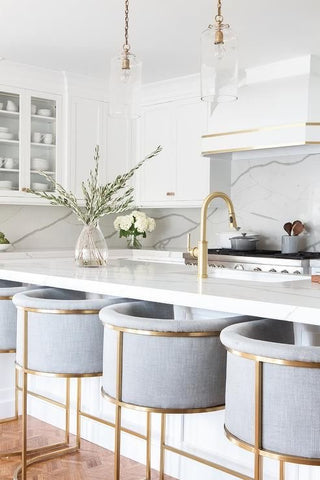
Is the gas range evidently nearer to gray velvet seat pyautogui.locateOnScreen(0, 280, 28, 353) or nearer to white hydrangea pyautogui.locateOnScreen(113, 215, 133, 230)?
white hydrangea pyautogui.locateOnScreen(113, 215, 133, 230)

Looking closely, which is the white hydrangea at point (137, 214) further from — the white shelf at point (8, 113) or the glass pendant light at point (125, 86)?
the glass pendant light at point (125, 86)

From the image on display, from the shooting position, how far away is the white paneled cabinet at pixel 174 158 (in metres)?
5.52

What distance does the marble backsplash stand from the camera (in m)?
5.20

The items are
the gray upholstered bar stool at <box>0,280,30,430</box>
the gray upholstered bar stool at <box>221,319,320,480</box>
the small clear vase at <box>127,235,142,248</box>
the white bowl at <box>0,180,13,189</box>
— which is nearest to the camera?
the gray upholstered bar stool at <box>221,319,320,480</box>

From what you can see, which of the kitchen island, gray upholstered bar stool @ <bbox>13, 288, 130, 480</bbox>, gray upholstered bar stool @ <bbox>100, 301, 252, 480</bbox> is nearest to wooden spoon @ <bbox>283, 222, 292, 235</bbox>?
the kitchen island

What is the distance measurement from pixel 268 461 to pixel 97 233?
1379 mm

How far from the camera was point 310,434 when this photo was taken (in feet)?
5.74

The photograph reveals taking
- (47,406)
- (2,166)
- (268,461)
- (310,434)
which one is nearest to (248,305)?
(310,434)

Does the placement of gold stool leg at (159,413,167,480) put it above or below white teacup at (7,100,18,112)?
below

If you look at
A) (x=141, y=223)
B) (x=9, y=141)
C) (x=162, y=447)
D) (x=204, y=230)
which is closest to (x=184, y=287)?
(x=204, y=230)

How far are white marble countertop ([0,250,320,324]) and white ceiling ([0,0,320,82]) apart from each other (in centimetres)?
153

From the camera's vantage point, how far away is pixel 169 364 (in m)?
2.14

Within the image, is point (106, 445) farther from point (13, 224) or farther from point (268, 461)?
point (13, 224)

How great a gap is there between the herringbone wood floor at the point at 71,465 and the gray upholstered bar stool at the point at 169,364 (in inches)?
37.2
